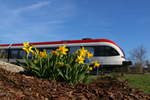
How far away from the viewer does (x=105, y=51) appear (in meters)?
18.5

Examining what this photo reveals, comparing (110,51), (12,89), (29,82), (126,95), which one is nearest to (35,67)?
(29,82)

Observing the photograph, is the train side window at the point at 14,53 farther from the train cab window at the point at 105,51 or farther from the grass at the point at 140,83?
the grass at the point at 140,83

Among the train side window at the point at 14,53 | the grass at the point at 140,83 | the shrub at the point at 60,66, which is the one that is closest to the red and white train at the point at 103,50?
the train side window at the point at 14,53

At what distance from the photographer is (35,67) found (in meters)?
4.82

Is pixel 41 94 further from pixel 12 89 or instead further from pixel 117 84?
pixel 117 84

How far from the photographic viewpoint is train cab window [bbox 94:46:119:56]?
18406mm

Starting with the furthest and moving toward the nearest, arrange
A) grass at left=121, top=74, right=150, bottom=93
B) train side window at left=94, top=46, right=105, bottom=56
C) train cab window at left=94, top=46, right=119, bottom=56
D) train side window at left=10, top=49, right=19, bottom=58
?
1. train side window at left=10, top=49, right=19, bottom=58
2. train side window at left=94, top=46, right=105, bottom=56
3. train cab window at left=94, top=46, right=119, bottom=56
4. grass at left=121, top=74, right=150, bottom=93

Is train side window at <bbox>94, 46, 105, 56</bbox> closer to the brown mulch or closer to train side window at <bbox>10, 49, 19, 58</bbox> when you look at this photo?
train side window at <bbox>10, 49, 19, 58</bbox>

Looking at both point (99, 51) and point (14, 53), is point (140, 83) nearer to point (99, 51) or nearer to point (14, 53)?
point (99, 51)

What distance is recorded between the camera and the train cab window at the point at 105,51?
18406mm

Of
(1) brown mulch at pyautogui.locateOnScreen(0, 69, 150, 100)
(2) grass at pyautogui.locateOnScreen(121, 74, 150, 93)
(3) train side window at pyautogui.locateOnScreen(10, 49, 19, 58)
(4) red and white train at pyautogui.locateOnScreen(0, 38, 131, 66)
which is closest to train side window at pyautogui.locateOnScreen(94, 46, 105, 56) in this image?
(4) red and white train at pyautogui.locateOnScreen(0, 38, 131, 66)

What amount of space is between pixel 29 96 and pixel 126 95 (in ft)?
5.03

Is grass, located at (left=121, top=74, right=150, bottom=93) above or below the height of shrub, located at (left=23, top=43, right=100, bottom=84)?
below

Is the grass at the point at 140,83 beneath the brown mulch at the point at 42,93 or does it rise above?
beneath
